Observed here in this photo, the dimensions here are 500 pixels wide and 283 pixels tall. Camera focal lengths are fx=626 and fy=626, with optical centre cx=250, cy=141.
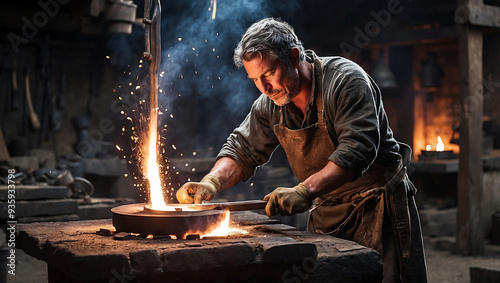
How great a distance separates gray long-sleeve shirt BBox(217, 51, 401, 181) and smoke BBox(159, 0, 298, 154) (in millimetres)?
2796

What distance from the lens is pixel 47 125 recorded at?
28.5 feet

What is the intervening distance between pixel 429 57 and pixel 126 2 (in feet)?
16.0

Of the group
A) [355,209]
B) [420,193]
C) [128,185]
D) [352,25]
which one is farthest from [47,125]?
[355,209]

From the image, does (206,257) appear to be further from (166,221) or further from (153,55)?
(153,55)

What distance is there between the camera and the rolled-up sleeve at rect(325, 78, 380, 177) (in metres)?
2.93

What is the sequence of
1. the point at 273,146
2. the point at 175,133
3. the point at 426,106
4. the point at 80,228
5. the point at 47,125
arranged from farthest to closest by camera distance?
1. the point at 426,106
2. the point at 175,133
3. the point at 47,125
4. the point at 273,146
5. the point at 80,228

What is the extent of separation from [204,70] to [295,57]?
541 cm

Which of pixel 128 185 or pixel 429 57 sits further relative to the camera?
pixel 429 57

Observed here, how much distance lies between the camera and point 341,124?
3.05 metres

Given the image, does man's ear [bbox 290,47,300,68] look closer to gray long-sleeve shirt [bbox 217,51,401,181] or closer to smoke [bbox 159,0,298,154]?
gray long-sleeve shirt [bbox 217,51,401,181]

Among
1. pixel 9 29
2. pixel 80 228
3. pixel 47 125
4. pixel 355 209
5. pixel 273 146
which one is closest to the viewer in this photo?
pixel 80 228

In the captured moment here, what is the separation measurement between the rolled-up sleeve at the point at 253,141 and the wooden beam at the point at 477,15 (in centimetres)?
434

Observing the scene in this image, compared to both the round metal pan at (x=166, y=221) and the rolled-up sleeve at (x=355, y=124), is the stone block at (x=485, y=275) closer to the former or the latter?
the rolled-up sleeve at (x=355, y=124)

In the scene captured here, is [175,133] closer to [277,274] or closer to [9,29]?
[9,29]
